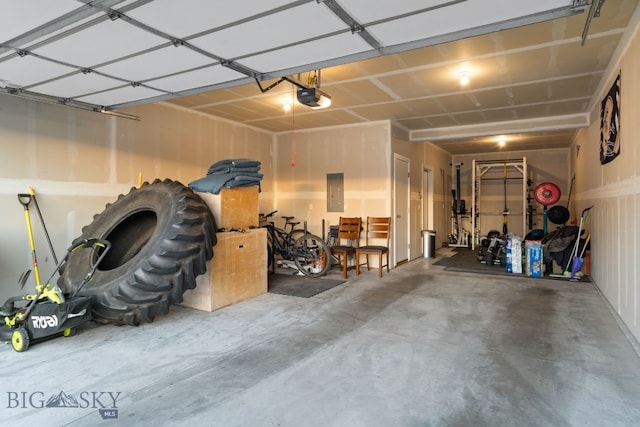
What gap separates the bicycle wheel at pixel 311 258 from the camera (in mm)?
5914

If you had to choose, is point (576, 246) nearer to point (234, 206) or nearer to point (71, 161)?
point (234, 206)

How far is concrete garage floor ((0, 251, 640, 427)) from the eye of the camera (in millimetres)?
2021

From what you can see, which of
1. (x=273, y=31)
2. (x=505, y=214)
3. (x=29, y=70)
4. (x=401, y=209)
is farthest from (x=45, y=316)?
(x=505, y=214)

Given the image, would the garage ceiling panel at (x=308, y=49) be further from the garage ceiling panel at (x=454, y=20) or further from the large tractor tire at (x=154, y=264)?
the large tractor tire at (x=154, y=264)

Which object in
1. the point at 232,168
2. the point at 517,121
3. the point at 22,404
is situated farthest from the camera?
the point at 517,121

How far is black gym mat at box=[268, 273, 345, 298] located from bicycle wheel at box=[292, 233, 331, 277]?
0.55 feet

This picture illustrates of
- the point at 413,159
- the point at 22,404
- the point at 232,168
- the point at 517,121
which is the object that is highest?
the point at 517,121

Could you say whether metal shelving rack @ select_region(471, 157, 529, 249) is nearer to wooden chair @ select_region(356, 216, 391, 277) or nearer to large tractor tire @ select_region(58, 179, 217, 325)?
wooden chair @ select_region(356, 216, 391, 277)

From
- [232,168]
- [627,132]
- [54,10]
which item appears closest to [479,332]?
[627,132]

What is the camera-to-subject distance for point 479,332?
334 cm

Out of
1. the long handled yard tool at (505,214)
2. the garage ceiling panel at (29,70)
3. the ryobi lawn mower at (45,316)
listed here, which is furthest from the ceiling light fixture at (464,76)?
the long handled yard tool at (505,214)

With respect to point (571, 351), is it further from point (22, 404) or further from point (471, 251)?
point (471, 251)

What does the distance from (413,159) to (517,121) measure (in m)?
2.06

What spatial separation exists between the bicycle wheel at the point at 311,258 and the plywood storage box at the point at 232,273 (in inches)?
49.2
